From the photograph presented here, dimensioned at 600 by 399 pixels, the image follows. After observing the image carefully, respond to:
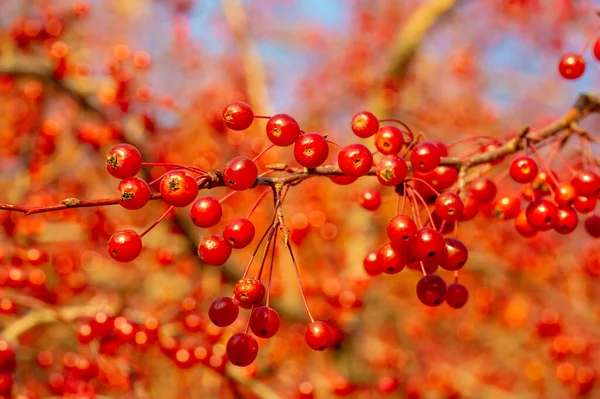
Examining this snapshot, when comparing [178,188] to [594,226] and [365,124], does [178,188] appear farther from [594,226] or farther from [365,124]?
[594,226]

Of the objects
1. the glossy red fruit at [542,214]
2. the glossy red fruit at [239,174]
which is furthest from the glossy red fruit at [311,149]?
the glossy red fruit at [542,214]

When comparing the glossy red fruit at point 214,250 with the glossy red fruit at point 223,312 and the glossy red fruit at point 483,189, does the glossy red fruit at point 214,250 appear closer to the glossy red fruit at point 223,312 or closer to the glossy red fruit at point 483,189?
the glossy red fruit at point 223,312

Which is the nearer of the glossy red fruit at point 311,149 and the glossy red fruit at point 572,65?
the glossy red fruit at point 311,149

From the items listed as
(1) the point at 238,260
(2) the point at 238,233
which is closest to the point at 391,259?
(2) the point at 238,233

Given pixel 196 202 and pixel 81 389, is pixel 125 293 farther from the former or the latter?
pixel 196 202

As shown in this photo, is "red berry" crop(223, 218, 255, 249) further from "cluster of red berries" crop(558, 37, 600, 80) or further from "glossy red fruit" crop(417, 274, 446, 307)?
"cluster of red berries" crop(558, 37, 600, 80)

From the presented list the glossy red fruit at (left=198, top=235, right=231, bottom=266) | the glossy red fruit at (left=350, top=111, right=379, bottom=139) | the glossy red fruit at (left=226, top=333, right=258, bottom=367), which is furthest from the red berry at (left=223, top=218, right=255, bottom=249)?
the glossy red fruit at (left=350, top=111, right=379, bottom=139)
